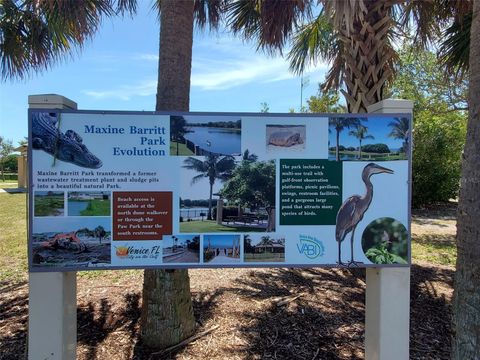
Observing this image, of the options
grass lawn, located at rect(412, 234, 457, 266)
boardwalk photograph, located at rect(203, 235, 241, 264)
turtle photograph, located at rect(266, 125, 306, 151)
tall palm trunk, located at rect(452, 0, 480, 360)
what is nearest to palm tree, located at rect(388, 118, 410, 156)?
tall palm trunk, located at rect(452, 0, 480, 360)

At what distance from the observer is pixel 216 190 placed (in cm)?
294

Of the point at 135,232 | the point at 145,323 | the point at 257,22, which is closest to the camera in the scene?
the point at 135,232

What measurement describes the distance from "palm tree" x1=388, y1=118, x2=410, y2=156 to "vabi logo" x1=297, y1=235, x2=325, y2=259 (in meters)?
0.96

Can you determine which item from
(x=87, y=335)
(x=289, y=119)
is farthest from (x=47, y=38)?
(x=289, y=119)

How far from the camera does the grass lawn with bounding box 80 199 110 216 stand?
2.83 meters

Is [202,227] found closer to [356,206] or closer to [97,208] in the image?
[97,208]

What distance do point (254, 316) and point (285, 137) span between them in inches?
97.1

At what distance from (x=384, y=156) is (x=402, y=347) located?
1.48 m

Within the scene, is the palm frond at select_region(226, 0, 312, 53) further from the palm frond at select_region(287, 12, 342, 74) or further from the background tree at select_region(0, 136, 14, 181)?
the background tree at select_region(0, 136, 14, 181)

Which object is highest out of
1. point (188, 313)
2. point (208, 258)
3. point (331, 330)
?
point (208, 258)

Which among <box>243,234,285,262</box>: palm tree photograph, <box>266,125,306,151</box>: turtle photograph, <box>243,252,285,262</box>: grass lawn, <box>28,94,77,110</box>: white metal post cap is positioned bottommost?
<box>243,252,285,262</box>: grass lawn

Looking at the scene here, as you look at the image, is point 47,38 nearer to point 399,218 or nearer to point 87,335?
point 87,335

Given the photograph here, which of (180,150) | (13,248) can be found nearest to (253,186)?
(180,150)

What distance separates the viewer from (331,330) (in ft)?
14.3
